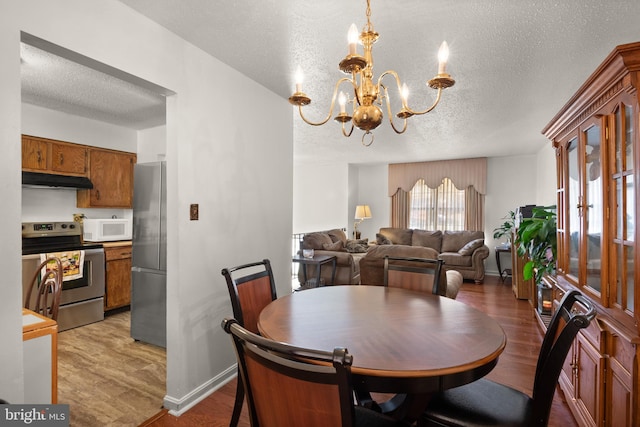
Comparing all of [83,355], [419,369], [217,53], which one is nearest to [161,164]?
[217,53]

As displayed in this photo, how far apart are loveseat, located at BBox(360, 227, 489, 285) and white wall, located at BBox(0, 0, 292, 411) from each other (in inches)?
42.4

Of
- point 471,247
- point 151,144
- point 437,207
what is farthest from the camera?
point 437,207

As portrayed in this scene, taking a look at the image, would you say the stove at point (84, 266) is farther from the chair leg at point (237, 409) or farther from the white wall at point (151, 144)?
the chair leg at point (237, 409)

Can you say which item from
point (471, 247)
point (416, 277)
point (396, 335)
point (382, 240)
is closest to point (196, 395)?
point (396, 335)

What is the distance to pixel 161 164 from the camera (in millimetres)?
3092

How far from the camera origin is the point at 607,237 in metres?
1.62

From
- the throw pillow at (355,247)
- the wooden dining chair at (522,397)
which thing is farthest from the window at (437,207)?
the wooden dining chair at (522,397)

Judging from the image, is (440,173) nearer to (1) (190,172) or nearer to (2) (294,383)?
(1) (190,172)

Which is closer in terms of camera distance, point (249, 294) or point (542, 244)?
point (249, 294)

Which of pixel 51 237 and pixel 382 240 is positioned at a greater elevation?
pixel 51 237

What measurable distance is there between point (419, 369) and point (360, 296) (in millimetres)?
968

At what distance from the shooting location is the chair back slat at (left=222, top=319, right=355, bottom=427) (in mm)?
832

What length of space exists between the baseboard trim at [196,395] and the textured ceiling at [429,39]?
2.37m

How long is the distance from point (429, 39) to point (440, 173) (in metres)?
5.33
